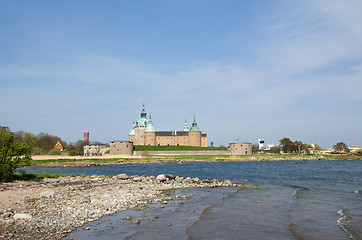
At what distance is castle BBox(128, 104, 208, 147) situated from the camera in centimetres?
15800

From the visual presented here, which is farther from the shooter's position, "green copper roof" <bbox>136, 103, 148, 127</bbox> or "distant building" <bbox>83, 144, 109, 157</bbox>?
"green copper roof" <bbox>136, 103, 148, 127</bbox>

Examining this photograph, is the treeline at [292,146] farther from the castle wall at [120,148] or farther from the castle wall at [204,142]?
the castle wall at [120,148]

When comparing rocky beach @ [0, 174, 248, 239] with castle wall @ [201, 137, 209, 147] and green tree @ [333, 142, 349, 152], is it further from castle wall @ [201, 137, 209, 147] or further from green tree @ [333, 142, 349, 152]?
green tree @ [333, 142, 349, 152]

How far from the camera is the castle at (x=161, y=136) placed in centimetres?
15800

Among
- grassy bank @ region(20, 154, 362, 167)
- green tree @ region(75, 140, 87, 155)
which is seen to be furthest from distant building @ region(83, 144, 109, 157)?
grassy bank @ region(20, 154, 362, 167)

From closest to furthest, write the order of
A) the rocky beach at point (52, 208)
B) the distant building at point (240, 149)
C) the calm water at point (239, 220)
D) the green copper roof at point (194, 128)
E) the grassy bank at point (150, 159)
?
the rocky beach at point (52, 208)
the calm water at point (239, 220)
the grassy bank at point (150, 159)
the distant building at point (240, 149)
the green copper roof at point (194, 128)

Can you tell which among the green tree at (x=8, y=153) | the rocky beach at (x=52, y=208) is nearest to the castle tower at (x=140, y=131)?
the green tree at (x=8, y=153)

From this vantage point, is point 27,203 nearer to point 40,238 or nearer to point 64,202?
point 64,202

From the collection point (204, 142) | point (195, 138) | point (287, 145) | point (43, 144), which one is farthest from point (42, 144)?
point (287, 145)

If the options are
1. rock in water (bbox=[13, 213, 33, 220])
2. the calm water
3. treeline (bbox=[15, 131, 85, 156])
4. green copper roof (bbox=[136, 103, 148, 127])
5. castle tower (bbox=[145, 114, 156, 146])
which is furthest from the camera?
green copper roof (bbox=[136, 103, 148, 127])

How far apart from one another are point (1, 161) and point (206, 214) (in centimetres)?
1654

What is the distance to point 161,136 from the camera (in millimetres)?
168500

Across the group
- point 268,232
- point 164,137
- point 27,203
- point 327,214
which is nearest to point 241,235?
point 268,232

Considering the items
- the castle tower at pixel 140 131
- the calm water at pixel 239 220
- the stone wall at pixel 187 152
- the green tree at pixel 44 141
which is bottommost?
the calm water at pixel 239 220
